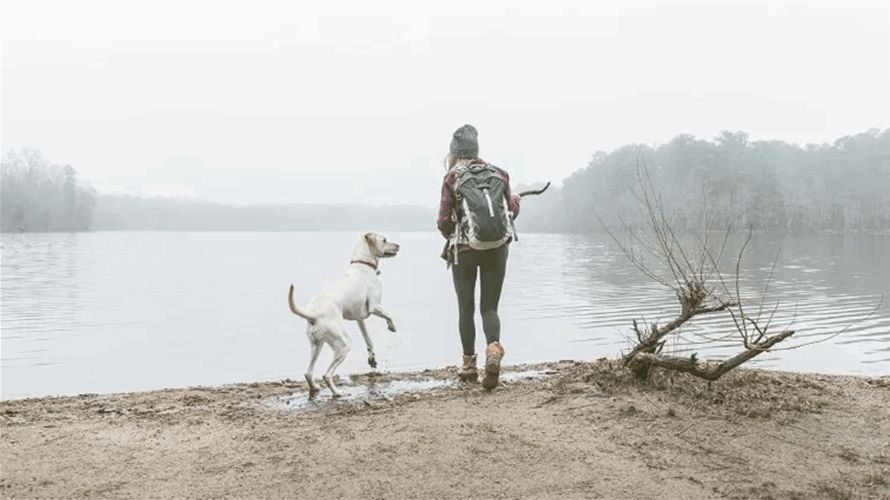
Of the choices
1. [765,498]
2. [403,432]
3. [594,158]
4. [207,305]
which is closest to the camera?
[765,498]

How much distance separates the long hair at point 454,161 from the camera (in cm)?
614

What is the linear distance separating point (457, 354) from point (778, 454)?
25.7ft

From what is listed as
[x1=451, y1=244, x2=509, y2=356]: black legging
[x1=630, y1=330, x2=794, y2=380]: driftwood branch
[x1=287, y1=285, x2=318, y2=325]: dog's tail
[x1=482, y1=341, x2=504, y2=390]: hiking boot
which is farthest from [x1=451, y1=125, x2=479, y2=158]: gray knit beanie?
[x1=630, y1=330, x2=794, y2=380]: driftwood branch

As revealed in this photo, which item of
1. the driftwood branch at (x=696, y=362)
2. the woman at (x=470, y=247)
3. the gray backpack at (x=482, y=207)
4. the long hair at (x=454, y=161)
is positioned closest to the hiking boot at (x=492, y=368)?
the woman at (x=470, y=247)

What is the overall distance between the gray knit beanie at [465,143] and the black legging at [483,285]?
3.02 feet

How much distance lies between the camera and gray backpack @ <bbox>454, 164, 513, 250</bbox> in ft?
18.8

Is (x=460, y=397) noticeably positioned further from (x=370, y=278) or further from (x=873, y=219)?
(x=873, y=219)

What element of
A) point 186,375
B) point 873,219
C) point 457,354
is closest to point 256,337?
point 186,375

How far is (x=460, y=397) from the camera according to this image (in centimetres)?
552

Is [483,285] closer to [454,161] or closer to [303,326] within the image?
[454,161]

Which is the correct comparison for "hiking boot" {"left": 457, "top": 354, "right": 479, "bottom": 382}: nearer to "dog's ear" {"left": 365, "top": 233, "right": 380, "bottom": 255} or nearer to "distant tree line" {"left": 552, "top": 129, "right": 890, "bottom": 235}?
"dog's ear" {"left": 365, "top": 233, "right": 380, "bottom": 255}

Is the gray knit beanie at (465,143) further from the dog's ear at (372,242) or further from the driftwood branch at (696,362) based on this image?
the driftwood branch at (696,362)

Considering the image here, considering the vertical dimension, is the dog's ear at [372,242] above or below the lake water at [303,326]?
above

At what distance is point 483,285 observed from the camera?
608cm
